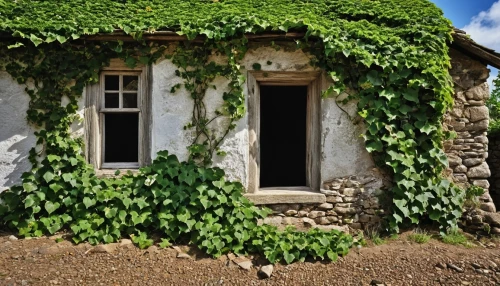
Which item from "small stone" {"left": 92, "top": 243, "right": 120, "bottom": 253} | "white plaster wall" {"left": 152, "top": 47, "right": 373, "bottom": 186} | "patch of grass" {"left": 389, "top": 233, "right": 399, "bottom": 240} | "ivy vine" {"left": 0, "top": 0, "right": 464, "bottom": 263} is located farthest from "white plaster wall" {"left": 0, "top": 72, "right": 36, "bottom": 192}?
"patch of grass" {"left": 389, "top": 233, "right": 399, "bottom": 240}

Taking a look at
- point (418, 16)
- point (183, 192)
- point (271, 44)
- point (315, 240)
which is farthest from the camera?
point (418, 16)

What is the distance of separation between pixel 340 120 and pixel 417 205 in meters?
1.75

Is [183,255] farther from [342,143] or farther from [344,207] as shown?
[342,143]

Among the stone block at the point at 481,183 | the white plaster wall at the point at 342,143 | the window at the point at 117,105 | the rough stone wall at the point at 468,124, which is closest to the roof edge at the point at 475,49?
the rough stone wall at the point at 468,124

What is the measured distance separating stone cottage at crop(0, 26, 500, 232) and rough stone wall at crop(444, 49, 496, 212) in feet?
0.05

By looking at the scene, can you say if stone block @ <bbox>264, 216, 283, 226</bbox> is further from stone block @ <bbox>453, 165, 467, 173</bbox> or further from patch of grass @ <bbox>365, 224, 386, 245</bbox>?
stone block @ <bbox>453, 165, 467, 173</bbox>

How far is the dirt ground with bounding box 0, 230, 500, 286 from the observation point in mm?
3740

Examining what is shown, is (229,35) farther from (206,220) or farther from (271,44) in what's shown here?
(206,220)

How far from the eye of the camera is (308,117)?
5363mm

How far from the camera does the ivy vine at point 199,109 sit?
182 inches

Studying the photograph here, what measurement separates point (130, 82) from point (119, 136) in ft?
5.53

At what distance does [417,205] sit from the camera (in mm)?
4844

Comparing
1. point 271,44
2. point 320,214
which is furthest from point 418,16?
point 320,214

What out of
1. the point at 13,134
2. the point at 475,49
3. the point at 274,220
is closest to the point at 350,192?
the point at 274,220
